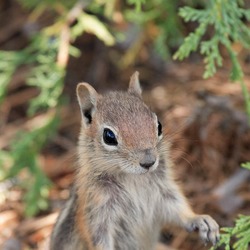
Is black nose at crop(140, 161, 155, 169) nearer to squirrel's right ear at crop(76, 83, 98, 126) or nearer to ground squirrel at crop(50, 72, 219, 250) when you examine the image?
ground squirrel at crop(50, 72, 219, 250)

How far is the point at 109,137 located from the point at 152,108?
1.83 metres

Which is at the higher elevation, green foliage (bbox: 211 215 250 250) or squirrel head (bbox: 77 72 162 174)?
squirrel head (bbox: 77 72 162 174)

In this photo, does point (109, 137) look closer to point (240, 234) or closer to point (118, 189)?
point (118, 189)

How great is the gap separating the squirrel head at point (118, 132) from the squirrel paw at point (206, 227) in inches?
20.7

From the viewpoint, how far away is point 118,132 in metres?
3.53

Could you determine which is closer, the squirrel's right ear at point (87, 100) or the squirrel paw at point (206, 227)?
the squirrel paw at point (206, 227)

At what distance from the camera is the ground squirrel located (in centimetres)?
362

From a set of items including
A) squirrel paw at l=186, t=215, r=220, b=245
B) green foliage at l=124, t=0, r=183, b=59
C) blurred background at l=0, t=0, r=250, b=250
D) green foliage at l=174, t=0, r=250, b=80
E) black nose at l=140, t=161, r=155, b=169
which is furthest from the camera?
green foliage at l=124, t=0, r=183, b=59

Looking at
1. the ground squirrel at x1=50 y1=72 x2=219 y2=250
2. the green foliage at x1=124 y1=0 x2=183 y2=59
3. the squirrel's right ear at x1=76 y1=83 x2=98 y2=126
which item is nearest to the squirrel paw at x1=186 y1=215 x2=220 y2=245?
the ground squirrel at x1=50 y1=72 x2=219 y2=250

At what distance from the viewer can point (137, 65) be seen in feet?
21.6

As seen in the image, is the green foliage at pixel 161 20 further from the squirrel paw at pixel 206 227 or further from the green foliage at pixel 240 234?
the green foliage at pixel 240 234

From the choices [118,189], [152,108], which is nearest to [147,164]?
[118,189]

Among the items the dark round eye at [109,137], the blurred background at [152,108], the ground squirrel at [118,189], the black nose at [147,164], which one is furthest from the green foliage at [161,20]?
the black nose at [147,164]

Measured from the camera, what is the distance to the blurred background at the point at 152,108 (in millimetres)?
4898
